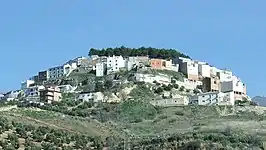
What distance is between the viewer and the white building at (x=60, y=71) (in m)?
136

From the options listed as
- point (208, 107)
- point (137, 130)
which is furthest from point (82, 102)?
point (137, 130)

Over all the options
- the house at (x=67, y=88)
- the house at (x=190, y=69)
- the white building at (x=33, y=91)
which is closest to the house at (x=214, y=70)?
the house at (x=190, y=69)

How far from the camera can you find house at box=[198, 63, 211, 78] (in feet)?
433

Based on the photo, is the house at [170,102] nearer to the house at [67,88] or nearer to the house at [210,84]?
the house at [210,84]

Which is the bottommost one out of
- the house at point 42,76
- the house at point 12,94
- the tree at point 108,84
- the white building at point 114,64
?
the house at point 12,94

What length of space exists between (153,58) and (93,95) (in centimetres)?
3351

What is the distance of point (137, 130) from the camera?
242 ft

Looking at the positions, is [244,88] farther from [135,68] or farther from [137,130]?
[137,130]

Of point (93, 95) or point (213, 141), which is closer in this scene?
point (213, 141)

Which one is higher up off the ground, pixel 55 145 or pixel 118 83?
pixel 118 83

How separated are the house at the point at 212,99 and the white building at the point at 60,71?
3568cm

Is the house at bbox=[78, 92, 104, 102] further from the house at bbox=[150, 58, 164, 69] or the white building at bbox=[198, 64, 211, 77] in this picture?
the white building at bbox=[198, 64, 211, 77]

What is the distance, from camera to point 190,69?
13100 cm

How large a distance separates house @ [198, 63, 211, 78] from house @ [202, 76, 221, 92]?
98.1 inches
